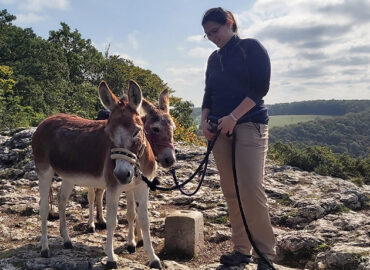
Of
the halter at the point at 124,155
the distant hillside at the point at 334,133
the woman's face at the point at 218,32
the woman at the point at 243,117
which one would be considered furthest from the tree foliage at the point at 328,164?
the distant hillside at the point at 334,133

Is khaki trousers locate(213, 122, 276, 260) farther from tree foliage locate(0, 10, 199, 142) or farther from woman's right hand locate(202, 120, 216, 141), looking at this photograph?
tree foliage locate(0, 10, 199, 142)

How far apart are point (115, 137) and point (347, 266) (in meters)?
3.65

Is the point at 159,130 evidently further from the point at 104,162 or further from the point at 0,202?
the point at 0,202

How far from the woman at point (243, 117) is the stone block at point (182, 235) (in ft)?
4.01

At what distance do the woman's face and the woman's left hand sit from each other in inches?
38.1

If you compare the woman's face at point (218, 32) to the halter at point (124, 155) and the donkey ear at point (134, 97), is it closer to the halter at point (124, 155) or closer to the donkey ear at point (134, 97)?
the donkey ear at point (134, 97)

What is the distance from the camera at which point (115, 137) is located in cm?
Result: 383

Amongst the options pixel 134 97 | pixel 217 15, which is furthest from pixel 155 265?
pixel 217 15

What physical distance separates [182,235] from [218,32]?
322cm

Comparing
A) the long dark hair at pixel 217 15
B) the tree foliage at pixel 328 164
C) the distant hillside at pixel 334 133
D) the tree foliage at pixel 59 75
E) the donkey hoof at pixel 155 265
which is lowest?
the distant hillside at pixel 334 133

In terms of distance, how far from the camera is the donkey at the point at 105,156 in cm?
383

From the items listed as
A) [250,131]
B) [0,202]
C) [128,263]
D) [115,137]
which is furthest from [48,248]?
[0,202]

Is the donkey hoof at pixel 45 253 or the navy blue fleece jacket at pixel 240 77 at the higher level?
the navy blue fleece jacket at pixel 240 77

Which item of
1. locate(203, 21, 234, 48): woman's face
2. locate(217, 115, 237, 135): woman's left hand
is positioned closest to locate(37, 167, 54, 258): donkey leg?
locate(217, 115, 237, 135): woman's left hand
